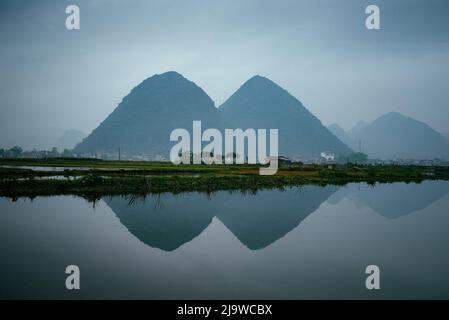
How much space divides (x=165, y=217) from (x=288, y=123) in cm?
17438

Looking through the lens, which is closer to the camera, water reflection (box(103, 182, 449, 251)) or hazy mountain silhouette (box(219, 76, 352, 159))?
water reflection (box(103, 182, 449, 251))

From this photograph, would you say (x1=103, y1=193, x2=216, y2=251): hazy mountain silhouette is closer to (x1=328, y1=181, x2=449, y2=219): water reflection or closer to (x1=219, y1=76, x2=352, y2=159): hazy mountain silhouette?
(x1=328, y1=181, x2=449, y2=219): water reflection

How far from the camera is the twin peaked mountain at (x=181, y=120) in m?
150

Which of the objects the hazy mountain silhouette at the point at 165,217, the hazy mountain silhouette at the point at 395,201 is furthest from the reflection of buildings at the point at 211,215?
the hazy mountain silhouette at the point at 395,201

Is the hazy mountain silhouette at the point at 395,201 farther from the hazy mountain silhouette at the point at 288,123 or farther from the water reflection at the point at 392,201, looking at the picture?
the hazy mountain silhouette at the point at 288,123

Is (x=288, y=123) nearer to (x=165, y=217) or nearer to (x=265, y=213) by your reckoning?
(x=265, y=213)

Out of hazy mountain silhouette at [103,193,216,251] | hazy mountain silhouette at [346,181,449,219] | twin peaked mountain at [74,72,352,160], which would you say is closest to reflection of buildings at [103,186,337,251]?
hazy mountain silhouette at [103,193,216,251]

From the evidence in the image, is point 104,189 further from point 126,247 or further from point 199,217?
point 126,247

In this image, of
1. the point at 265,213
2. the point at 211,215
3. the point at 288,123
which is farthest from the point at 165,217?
the point at 288,123

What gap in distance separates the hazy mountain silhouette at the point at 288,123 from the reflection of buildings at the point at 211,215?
144m

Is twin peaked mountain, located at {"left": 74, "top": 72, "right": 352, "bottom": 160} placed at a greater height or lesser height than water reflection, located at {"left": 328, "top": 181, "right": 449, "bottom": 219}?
greater

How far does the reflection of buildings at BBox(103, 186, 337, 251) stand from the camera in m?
11.3

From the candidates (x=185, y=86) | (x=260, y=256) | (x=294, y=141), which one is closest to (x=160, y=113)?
(x=185, y=86)

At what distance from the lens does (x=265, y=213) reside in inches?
599
